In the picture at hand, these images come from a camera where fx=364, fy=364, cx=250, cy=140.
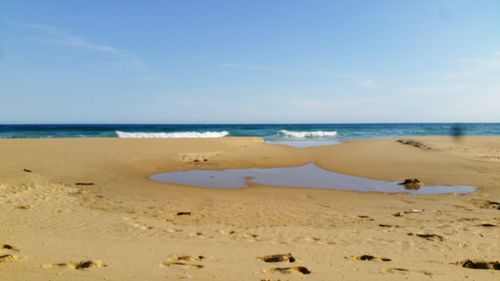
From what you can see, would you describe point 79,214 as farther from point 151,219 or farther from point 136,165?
point 136,165

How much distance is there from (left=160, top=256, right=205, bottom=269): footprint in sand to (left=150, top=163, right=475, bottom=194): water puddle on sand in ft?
21.8

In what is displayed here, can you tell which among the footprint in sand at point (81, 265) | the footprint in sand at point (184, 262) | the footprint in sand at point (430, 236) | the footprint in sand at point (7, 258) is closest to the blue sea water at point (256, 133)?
the footprint in sand at point (430, 236)

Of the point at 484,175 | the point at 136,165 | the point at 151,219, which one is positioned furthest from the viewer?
the point at 136,165

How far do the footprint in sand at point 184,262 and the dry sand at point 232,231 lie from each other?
0.04 ft

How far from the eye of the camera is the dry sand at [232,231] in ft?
14.8

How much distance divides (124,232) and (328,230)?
361cm

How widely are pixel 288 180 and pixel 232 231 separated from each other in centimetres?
683

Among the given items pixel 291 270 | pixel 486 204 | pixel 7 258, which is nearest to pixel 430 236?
pixel 291 270

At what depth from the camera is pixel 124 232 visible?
6.28m

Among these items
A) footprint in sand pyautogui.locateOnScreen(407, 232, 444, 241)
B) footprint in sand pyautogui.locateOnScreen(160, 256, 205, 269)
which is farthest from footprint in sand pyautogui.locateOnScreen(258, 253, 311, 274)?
footprint in sand pyautogui.locateOnScreen(407, 232, 444, 241)

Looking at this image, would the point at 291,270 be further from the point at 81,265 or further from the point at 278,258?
the point at 81,265

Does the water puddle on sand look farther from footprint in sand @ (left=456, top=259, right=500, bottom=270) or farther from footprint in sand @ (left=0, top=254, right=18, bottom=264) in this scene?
footprint in sand @ (left=0, top=254, right=18, bottom=264)

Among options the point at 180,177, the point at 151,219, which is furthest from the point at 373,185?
the point at 151,219

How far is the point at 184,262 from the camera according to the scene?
4.76 meters
